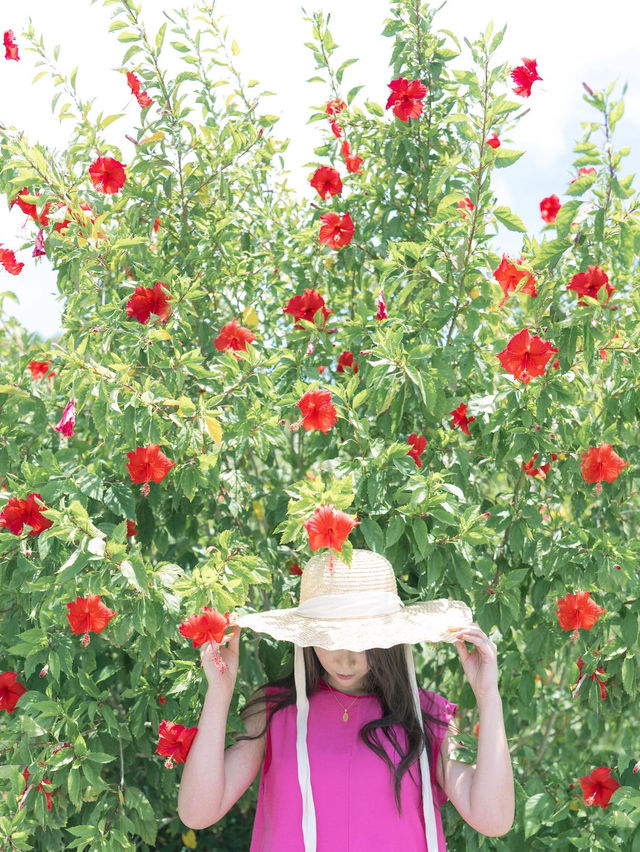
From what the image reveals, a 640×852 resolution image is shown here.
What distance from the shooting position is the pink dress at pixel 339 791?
1849 millimetres

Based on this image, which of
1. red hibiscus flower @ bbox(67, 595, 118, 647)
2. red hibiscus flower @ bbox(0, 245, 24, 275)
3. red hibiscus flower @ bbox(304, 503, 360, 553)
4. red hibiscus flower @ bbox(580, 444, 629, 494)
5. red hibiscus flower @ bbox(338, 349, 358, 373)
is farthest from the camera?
red hibiscus flower @ bbox(0, 245, 24, 275)

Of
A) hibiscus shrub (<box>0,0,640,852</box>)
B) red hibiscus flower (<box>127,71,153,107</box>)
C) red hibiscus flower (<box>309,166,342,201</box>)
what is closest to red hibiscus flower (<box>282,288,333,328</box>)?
hibiscus shrub (<box>0,0,640,852</box>)

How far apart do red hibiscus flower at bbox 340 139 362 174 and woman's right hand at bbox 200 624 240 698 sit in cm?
156

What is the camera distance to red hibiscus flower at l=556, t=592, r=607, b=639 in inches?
89.8

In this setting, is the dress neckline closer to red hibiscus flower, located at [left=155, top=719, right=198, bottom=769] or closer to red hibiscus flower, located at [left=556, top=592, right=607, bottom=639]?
red hibiscus flower, located at [left=155, top=719, right=198, bottom=769]

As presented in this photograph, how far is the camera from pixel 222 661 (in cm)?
188

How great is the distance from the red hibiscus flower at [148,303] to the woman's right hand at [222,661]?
91 cm

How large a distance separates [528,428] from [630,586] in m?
0.50

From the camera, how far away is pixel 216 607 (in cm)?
188

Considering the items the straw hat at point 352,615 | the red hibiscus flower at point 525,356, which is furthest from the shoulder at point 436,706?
the red hibiscus flower at point 525,356

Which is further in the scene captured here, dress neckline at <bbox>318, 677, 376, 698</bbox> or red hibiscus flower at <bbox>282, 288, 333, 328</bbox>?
red hibiscus flower at <bbox>282, 288, 333, 328</bbox>

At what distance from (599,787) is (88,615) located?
1.54 m

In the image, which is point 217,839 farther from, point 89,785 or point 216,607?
point 216,607

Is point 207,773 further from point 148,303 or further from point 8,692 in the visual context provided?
point 148,303
